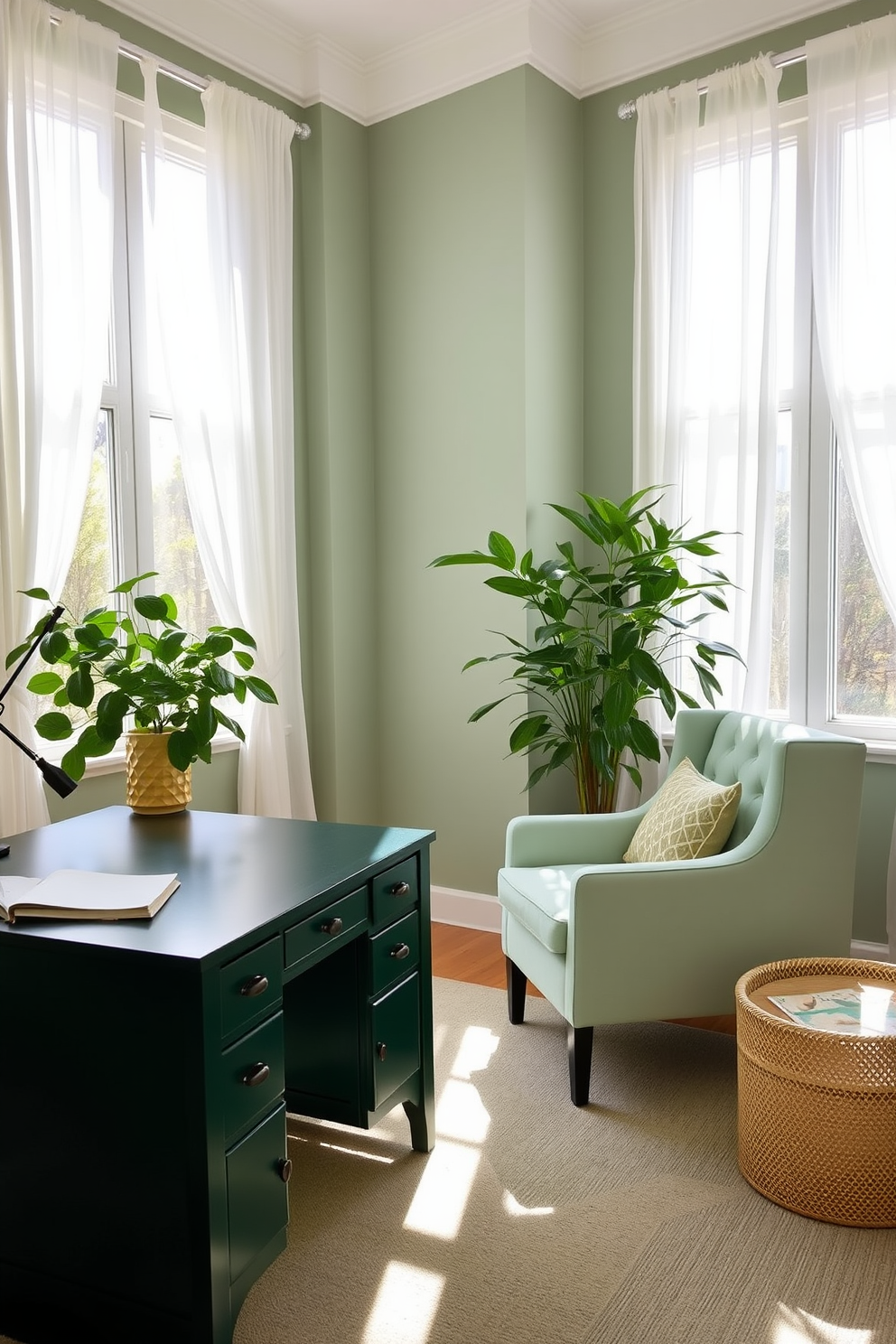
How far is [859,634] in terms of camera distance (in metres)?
3.50

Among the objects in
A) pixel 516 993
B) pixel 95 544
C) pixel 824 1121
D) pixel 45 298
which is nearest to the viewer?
pixel 824 1121

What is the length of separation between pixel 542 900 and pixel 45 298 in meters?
2.15

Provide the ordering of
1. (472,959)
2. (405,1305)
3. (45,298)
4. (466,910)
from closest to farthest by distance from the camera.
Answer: (405,1305) → (45,298) → (472,959) → (466,910)

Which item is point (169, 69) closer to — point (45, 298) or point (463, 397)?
point (45, 298)

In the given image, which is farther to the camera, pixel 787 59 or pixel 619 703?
pixel 787 59

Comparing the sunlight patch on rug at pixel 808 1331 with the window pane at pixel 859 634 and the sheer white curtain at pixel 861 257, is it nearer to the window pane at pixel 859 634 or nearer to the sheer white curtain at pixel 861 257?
the sheer white curtain at pixel 861 257

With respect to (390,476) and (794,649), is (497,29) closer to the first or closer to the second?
(390,476)

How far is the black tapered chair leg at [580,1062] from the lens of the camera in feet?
8.41

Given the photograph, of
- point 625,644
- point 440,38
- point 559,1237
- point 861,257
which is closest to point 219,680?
point 625,644

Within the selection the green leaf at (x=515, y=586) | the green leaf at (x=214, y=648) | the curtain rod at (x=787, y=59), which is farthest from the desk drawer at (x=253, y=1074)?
the curtain rod at (x=787, y=59)

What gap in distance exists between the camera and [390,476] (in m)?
4.18

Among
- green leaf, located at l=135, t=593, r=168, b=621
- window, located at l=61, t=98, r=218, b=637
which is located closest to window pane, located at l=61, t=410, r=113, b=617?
window, located at l=61, t=98, r=218, b=637

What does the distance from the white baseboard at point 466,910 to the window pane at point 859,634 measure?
146 centimetres

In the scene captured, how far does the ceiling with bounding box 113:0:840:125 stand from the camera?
11.7ft
